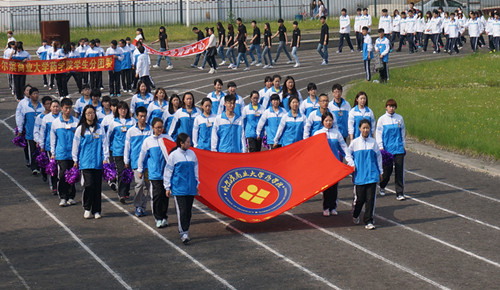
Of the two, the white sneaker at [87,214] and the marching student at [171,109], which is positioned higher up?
the marching student at [171,109]

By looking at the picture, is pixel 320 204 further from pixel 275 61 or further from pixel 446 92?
pixel 275 61

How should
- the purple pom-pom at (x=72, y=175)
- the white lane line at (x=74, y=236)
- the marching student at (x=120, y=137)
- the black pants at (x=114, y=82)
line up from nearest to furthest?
the white lane line at (x=74, y=236)
the purple pom-pom at (x=72, y=175)
the marching student at (x=120, y=137)
the black pants at (x=114, y=82)

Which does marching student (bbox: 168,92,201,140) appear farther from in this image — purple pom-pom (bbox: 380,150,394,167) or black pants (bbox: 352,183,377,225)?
black pants (bbox: 352,183,377,225)

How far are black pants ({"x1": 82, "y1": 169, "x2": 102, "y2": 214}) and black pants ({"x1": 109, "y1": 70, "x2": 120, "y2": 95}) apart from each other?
45.9 feet

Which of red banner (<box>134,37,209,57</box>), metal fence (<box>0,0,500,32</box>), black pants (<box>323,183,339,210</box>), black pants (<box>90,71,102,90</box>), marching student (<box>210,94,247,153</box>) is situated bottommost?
black pants (<box>323,183,339,210</box>)

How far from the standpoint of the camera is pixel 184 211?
13.6 m

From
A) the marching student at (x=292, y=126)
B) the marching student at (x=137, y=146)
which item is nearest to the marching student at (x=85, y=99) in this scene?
the marching student at (x=137, y=146)

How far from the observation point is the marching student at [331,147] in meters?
15.1

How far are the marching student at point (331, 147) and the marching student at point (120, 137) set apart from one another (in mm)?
3441

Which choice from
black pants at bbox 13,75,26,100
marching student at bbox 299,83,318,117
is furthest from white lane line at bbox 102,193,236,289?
black pants at bbox 13,75,26,100

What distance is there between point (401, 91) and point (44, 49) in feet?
39.3

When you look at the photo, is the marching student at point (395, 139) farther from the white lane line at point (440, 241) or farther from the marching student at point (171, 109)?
the marching student at point (171, 109)

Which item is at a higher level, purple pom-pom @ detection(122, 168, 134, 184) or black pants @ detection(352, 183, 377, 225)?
purple pom-pom @ detection(122, 168, 134, 184)

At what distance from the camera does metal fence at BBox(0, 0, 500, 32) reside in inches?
1774
